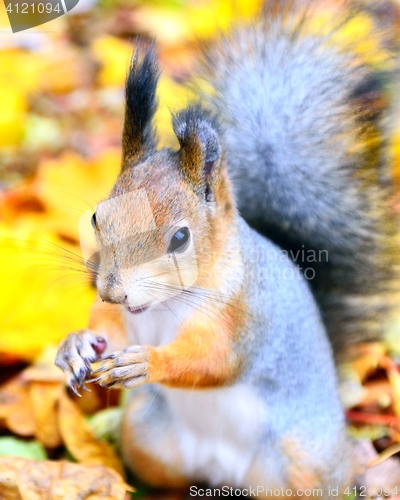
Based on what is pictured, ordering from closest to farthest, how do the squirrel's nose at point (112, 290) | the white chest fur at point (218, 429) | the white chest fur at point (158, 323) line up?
the squirrel's nose at point (112, 290) < the white chest fur at point (158, 323) < the white chest fur at point (218, 429)

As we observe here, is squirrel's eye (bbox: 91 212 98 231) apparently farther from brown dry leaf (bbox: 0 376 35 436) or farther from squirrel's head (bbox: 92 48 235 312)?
brown dry leaf (bbox: 0 376 35 436)

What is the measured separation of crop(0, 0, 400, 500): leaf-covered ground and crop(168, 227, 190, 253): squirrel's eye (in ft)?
0.66

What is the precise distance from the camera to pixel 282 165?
1.20m

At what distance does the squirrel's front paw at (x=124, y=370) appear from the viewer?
35.1 inches

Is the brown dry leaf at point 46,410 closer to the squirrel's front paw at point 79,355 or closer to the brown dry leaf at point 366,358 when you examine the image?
the squirrel's front paw at point 79,355

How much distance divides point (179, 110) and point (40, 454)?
2.48 feet

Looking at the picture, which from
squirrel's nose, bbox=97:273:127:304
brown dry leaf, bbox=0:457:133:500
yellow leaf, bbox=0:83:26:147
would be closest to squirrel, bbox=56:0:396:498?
squirrel's nose, bbox=97:273:127:304

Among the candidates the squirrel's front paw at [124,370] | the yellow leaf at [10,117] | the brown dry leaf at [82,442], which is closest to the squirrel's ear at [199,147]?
the squirrel's front paw at [124,370]

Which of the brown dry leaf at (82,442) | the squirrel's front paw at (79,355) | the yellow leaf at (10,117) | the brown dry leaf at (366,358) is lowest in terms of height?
the brown dry leaf at (366,358)

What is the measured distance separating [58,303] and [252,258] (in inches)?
22.9

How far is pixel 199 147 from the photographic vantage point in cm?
88

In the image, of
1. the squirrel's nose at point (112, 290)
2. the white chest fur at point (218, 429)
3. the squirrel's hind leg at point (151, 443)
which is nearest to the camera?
the squirrel's nose at point (112, 290)

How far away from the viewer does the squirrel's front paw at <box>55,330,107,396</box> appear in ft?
3.22

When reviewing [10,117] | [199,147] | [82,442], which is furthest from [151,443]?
[10,117]
